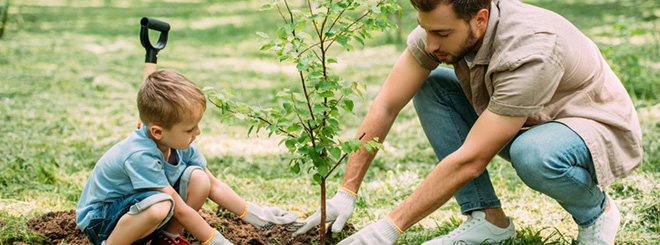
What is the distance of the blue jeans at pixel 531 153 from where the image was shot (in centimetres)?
227

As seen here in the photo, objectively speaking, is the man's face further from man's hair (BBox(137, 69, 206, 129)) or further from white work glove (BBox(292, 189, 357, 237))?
man's hair (BBox(137, 69, 206, 129))

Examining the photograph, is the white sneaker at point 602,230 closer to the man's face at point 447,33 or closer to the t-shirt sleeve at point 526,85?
the t-shirt sleeve at point 526,85

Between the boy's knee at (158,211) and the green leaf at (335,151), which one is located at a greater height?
the green leaf at (335,151)

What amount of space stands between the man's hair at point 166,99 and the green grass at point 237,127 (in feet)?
0.90

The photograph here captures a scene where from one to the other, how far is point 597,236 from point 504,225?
0.40 m

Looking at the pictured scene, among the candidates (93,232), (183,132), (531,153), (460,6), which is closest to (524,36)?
(460,6)

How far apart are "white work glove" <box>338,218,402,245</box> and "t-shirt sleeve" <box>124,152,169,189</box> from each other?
835 mm

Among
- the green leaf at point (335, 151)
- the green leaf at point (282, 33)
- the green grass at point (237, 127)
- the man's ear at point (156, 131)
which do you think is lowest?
the green grass at point (237, 127)

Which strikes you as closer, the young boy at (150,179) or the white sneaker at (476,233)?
the young boy at (150,179)

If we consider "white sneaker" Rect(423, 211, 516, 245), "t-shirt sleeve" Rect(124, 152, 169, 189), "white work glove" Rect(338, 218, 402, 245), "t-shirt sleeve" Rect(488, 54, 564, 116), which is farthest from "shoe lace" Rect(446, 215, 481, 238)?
"t-shirt sleeve" Rect(124, 152, 169, 189)

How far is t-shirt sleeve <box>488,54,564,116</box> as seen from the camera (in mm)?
2123

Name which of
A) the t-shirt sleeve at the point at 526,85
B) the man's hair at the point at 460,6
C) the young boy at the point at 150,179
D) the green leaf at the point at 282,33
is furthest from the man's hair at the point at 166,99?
the t-shirt sleeve at the point at 526,85

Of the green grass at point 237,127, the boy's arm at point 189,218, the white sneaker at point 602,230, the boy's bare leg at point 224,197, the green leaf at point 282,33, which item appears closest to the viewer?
the green leaf at point 282,33

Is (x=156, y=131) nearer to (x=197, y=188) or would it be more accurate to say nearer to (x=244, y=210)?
(x=197, y=188)
